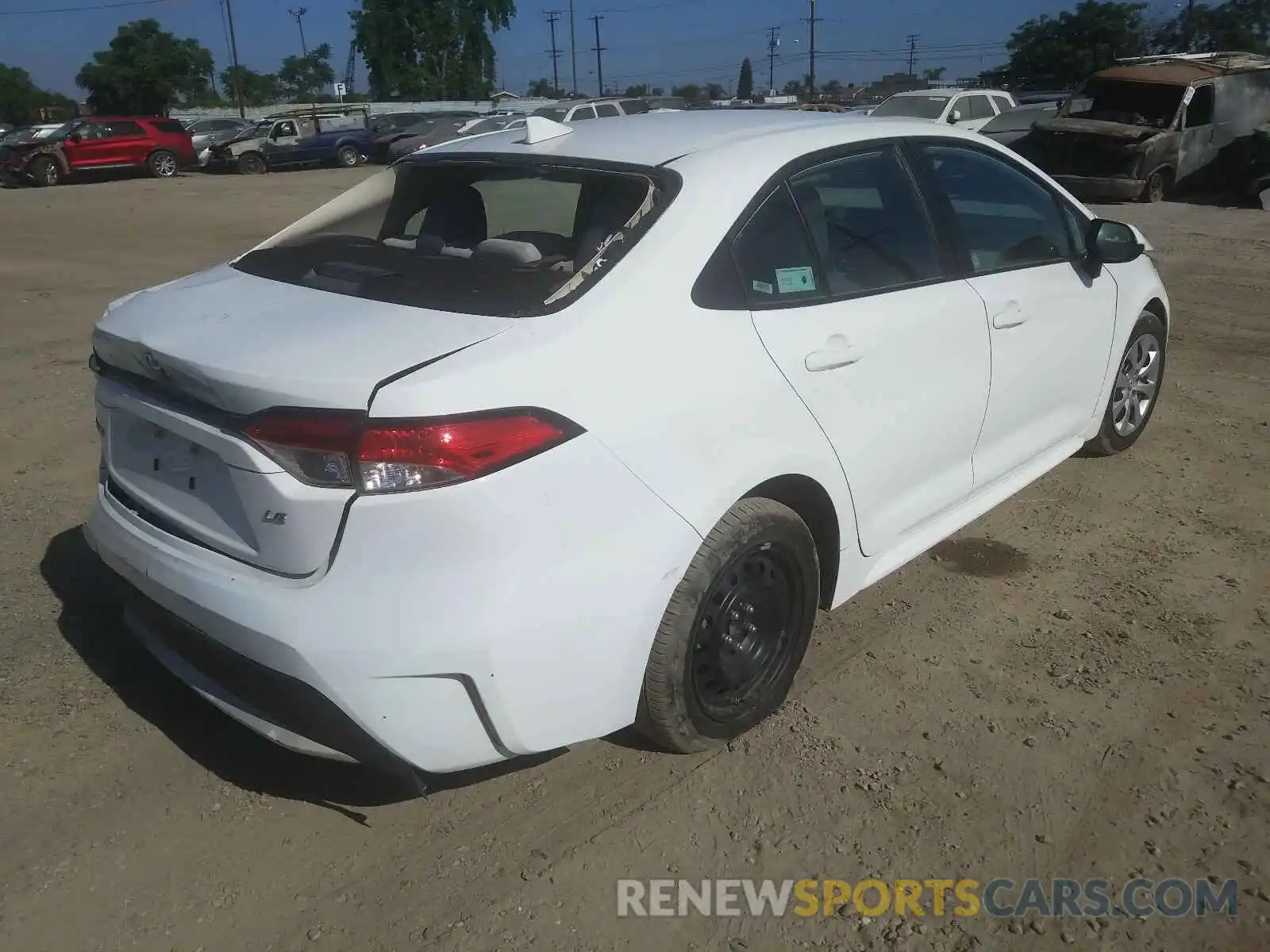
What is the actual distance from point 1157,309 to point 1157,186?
11727 millimetres

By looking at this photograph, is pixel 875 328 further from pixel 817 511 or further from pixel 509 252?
pixel 509 252

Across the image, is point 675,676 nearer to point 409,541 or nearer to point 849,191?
point 409,541

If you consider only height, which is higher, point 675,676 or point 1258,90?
point 1258,90

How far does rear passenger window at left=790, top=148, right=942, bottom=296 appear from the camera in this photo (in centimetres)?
311

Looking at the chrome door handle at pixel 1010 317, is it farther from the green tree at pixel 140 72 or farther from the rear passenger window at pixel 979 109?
the green tree at pixel 140 72

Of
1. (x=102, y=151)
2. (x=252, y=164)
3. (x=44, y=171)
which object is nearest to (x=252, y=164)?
(x=252, y=164)

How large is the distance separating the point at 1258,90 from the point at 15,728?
19.4 m

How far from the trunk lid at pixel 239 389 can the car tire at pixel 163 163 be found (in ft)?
96.0

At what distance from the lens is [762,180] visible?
2.94 metres

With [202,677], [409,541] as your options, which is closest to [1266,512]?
[409,541]

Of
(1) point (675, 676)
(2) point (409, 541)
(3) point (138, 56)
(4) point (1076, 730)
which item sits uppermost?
(3) point (138, 56)

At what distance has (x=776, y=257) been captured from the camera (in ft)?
9.60

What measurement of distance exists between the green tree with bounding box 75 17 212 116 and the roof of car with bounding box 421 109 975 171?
65.9m

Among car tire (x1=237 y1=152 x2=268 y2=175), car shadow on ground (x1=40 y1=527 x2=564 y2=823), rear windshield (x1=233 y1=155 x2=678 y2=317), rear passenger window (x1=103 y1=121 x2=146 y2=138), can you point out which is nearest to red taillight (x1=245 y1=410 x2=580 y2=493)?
rear windshield (x1=233 y1=155 x2=678 y2=317)
